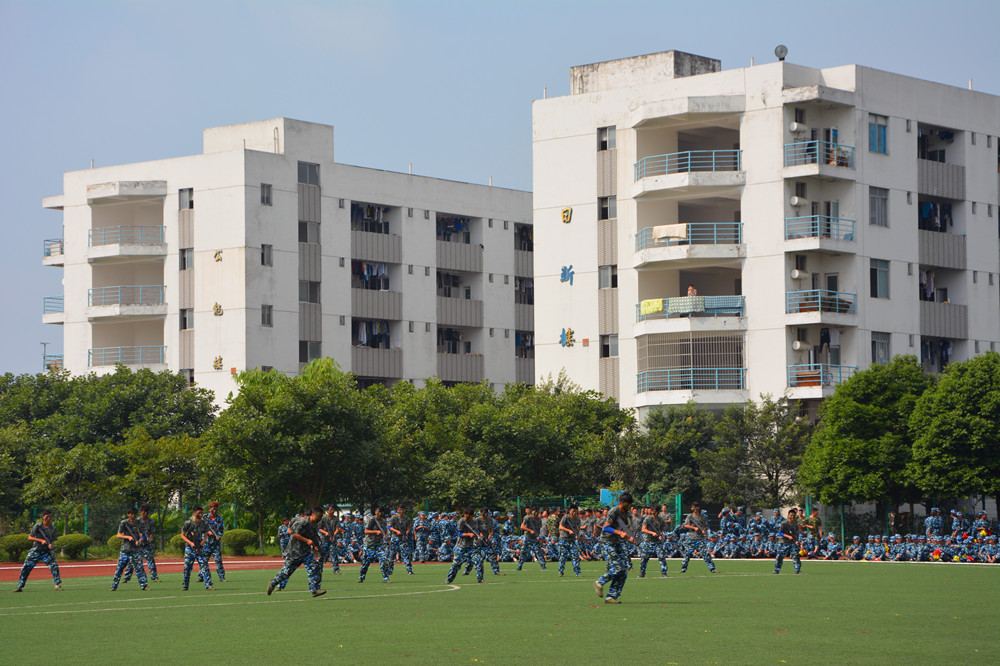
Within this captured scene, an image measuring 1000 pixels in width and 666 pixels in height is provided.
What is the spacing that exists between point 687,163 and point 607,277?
5.82 metres

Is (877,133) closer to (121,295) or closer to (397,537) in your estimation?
(397,537)

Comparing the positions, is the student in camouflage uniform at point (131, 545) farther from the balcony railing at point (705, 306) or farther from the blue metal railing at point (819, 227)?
the blue metal railing at point (819, 227)

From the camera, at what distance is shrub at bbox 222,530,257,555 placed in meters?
50.2

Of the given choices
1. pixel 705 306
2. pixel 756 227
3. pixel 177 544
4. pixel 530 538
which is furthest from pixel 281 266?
pixel 530 538

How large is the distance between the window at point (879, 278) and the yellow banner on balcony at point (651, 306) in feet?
27.5

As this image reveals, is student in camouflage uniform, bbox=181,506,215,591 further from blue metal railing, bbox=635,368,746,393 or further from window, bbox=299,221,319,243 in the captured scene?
window, bbox=299,221,319,243

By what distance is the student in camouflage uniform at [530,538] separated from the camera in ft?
128

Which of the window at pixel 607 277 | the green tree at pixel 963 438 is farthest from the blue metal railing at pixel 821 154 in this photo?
the green tree at pixel 963 438

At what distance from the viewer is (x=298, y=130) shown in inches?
2753

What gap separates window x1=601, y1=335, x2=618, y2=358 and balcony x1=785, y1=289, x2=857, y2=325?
7.87 meters

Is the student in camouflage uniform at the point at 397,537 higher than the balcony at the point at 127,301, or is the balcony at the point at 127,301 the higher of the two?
the balcony at the point at 127,301

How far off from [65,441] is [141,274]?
14.7 m

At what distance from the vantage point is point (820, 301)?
5525 centimetres

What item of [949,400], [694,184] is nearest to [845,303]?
[694,184]
